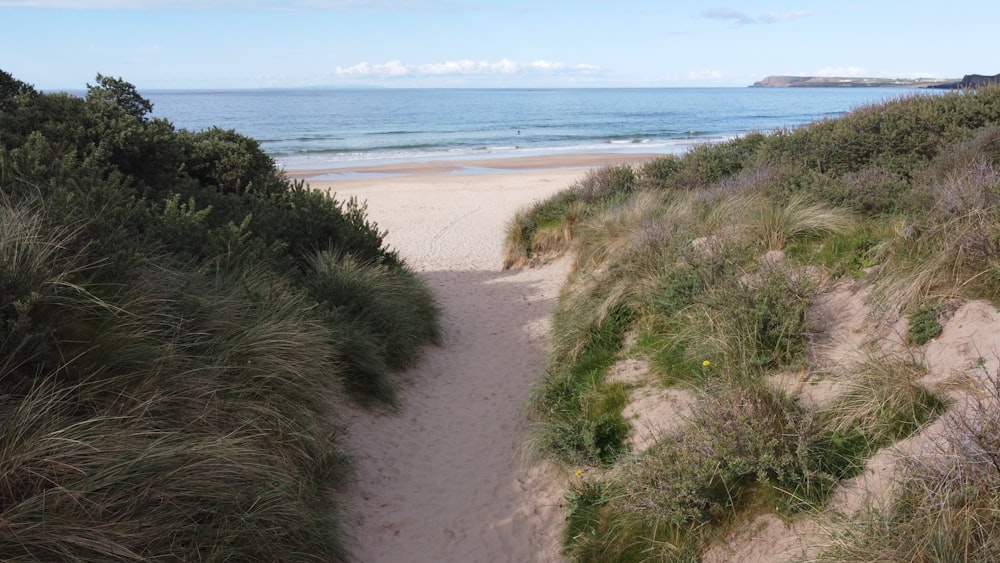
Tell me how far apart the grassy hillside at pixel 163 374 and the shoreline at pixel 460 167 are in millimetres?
23758

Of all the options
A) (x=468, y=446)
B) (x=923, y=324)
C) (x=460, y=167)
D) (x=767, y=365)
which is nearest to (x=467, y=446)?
(x=468, y=446)

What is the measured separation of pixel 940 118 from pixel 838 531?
34.5ft

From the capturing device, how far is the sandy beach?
4918mm

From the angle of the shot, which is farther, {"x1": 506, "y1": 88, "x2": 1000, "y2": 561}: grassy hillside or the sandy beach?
the sandy beach

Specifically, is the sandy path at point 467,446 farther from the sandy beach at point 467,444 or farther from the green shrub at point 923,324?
the green shrub at point 923,324

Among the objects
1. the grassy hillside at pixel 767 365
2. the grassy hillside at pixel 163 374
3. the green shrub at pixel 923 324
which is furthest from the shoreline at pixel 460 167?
the green shrub at pixel 923 324

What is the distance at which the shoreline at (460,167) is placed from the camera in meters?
31.7

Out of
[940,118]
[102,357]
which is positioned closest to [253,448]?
[102,357]

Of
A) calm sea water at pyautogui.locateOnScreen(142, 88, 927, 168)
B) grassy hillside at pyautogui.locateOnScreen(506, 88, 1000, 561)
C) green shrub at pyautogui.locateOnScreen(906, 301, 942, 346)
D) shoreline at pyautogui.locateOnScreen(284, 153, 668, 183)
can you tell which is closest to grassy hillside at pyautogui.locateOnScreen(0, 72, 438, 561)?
grassy hillside at pyautogui.locateOnScreen(506, 88, 1000, 561)

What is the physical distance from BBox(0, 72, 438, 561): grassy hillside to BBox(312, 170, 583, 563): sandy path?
1.41 feet

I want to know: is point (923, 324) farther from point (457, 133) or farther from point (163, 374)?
point (457, 133)

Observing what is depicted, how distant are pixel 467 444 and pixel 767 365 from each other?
2771 mm

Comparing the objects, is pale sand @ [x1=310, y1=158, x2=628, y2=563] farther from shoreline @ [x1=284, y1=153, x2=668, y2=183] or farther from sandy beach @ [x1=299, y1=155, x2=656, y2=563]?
shoreline @ [x1=284, y1=153, x2=668, y2=183]

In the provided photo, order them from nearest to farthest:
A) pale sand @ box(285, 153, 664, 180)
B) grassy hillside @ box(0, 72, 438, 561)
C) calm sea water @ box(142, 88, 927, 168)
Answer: grassy hillside @ box(0, 72, 438, 561), pale sand @ box(285, 153, 664, 180), calm sea water @ box(142, 88, 927, 168)
